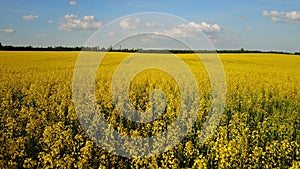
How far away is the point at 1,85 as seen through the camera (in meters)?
13.0

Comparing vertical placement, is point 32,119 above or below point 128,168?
above

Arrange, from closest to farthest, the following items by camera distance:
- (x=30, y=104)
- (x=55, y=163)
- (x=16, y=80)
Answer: (x=55, y=163)
(x=30, y=104)
(x=16, y=80)

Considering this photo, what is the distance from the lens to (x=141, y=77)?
16406mm

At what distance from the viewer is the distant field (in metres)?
6.08

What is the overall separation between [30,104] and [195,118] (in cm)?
464

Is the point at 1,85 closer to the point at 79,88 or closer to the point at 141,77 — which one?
the point at 79,88

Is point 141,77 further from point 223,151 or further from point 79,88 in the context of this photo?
point 223,151

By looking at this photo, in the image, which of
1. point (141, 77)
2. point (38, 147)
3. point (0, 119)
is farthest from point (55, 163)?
point (141, 77)

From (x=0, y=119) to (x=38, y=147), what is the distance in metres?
2.14

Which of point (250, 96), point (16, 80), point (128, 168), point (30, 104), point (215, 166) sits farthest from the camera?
point (16, 80)

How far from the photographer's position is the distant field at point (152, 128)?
239 inches

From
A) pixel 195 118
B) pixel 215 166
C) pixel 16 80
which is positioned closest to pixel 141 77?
pixel 16 80

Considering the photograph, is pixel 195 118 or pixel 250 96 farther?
pixel 250 96

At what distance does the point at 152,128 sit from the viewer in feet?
26.1
